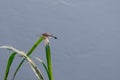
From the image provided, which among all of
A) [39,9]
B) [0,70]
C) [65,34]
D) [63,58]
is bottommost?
[0,70]

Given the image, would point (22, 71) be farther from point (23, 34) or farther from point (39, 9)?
point (39, 9)

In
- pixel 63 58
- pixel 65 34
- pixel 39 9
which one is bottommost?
pixel 63 58

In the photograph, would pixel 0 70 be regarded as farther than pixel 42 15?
No

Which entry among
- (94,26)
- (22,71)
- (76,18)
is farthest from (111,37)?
(22,71)

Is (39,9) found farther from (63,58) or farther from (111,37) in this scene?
(111,37)

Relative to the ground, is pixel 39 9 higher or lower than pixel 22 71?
higher

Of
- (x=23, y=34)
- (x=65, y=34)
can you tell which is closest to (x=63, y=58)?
(x=65, y=34)
